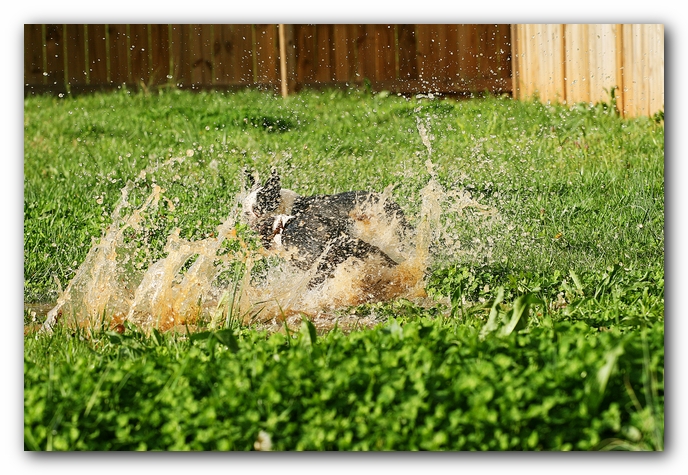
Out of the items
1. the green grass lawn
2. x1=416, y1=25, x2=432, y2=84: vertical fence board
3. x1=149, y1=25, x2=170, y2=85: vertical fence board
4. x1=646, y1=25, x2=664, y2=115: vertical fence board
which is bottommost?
the green grass lawn

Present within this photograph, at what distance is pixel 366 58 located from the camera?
5863mm

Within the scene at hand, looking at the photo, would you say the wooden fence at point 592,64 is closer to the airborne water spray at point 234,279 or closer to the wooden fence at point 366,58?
the wooden fence at point 366,58

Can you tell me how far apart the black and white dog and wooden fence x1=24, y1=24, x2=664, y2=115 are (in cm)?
79

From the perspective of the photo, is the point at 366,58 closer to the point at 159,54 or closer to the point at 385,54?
the point at 385,54

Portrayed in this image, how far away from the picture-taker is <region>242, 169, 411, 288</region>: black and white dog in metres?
4.47

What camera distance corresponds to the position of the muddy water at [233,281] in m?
4.19

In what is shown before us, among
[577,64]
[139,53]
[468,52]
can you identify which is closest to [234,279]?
[468,52]

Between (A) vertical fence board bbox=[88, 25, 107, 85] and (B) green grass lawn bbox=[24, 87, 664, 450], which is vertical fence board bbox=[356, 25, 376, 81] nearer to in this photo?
(B) green grass lawn bbox=[24, 87, 664, 450]

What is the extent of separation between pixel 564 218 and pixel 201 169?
2373 mm

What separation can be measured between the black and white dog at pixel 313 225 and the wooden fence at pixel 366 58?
79 cm

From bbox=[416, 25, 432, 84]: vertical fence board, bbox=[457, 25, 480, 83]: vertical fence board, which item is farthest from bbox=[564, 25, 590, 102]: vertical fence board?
bbox=[416, 25, 432, 84]: vertical fence board

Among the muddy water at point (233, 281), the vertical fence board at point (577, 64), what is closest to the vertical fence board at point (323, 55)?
the muddy water at point (233, 281)

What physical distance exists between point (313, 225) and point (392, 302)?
1.78 ft
